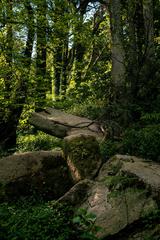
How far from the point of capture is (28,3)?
12.7m

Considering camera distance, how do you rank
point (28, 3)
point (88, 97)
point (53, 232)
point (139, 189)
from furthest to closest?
point (88, 97) → point (28, 3) → point (139, 189) → point (53, 232)

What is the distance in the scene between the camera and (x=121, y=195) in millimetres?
6977

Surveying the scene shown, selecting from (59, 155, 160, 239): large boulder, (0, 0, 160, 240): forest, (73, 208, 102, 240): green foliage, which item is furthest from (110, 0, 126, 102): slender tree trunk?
(73, 208, 102, 240): green foliage

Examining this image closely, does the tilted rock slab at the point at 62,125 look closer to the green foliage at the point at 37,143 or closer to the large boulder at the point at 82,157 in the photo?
the green foliage at the point at 37,143

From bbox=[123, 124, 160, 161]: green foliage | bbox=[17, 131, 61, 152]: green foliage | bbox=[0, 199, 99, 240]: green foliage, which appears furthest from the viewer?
bbox=[17, 131, 61, 152]: green foliage

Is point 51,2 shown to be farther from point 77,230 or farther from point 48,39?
point 77,230

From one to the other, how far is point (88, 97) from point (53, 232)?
31.6 ft

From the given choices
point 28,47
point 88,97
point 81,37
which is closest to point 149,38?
point 81,37

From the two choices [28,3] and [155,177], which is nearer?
[155,177]

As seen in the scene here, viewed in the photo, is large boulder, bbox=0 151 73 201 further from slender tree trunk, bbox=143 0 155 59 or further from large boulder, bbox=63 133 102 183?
slender tree trunk, bbox=143 0 155 59

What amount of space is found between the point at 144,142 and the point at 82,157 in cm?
206

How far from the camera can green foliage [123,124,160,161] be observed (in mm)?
9406

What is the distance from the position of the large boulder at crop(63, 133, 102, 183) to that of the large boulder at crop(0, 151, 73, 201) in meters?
0.43

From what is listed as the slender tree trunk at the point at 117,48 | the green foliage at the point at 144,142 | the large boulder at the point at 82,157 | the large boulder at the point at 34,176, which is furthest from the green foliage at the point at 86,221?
the slender tree trunk at the point at 117,48
